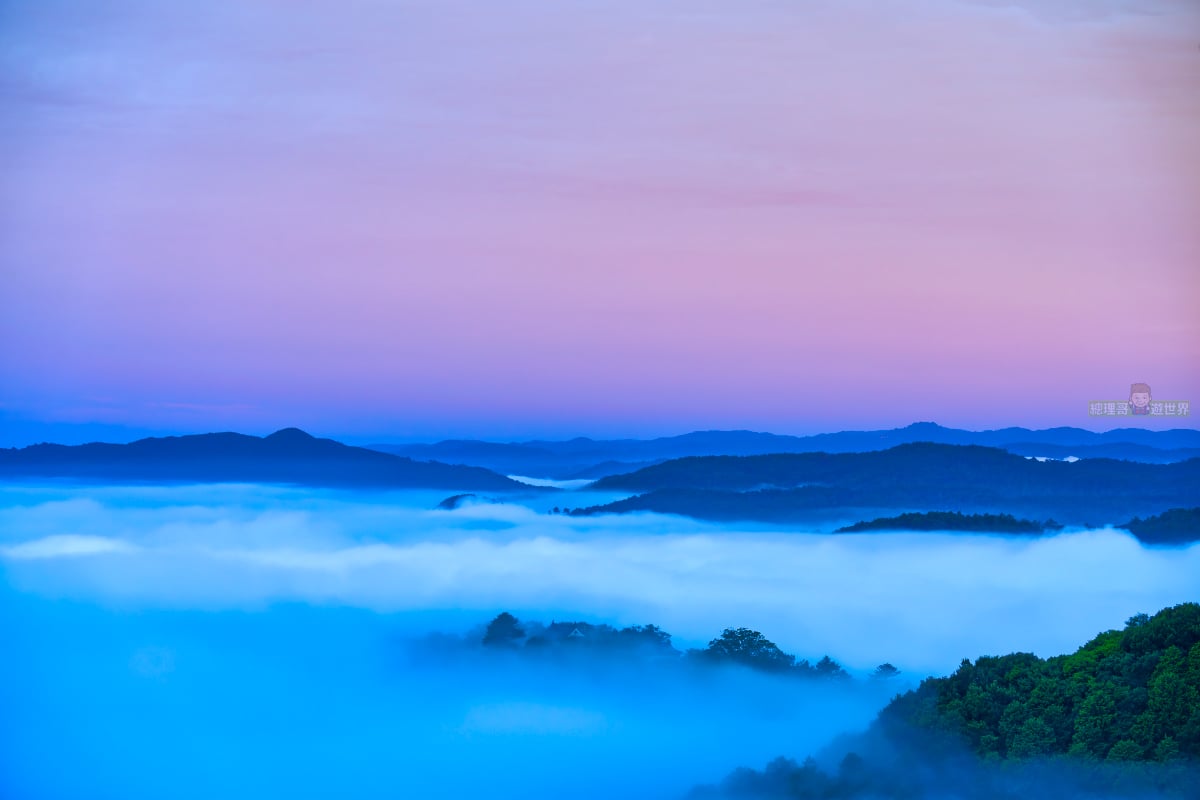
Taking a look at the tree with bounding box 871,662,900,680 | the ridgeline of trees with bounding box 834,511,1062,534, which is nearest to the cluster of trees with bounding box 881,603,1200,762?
the tree with bounding box 871,662,900,680

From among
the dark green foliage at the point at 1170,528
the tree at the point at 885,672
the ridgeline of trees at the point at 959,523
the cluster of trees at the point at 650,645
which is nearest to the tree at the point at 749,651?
the cluster of trees at the point at 650,645

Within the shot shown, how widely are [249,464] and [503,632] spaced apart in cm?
1030

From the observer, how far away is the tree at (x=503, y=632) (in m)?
28.7

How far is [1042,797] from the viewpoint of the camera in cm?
1155

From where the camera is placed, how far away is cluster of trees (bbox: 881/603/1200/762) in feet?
38.3

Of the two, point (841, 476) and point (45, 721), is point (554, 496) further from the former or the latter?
point (45, 721)

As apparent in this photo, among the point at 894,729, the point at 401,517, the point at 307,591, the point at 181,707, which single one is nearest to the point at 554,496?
the point at 401,517

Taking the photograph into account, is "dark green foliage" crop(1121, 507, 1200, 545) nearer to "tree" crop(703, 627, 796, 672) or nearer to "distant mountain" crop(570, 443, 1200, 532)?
"distant mountain" crop(570, 443, 1200, 532)

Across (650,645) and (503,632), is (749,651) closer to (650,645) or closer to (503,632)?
(650,645)

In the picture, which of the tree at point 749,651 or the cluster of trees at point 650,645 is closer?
the cluster of trees at point 650,645

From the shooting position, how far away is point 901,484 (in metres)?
34.9

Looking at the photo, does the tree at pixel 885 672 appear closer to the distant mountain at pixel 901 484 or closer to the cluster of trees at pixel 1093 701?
the cluster of trees at pixel 1093 701

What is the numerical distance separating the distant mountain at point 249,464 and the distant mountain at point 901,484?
717cm

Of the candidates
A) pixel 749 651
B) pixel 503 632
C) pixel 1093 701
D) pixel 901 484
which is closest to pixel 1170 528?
pixel 901 484
